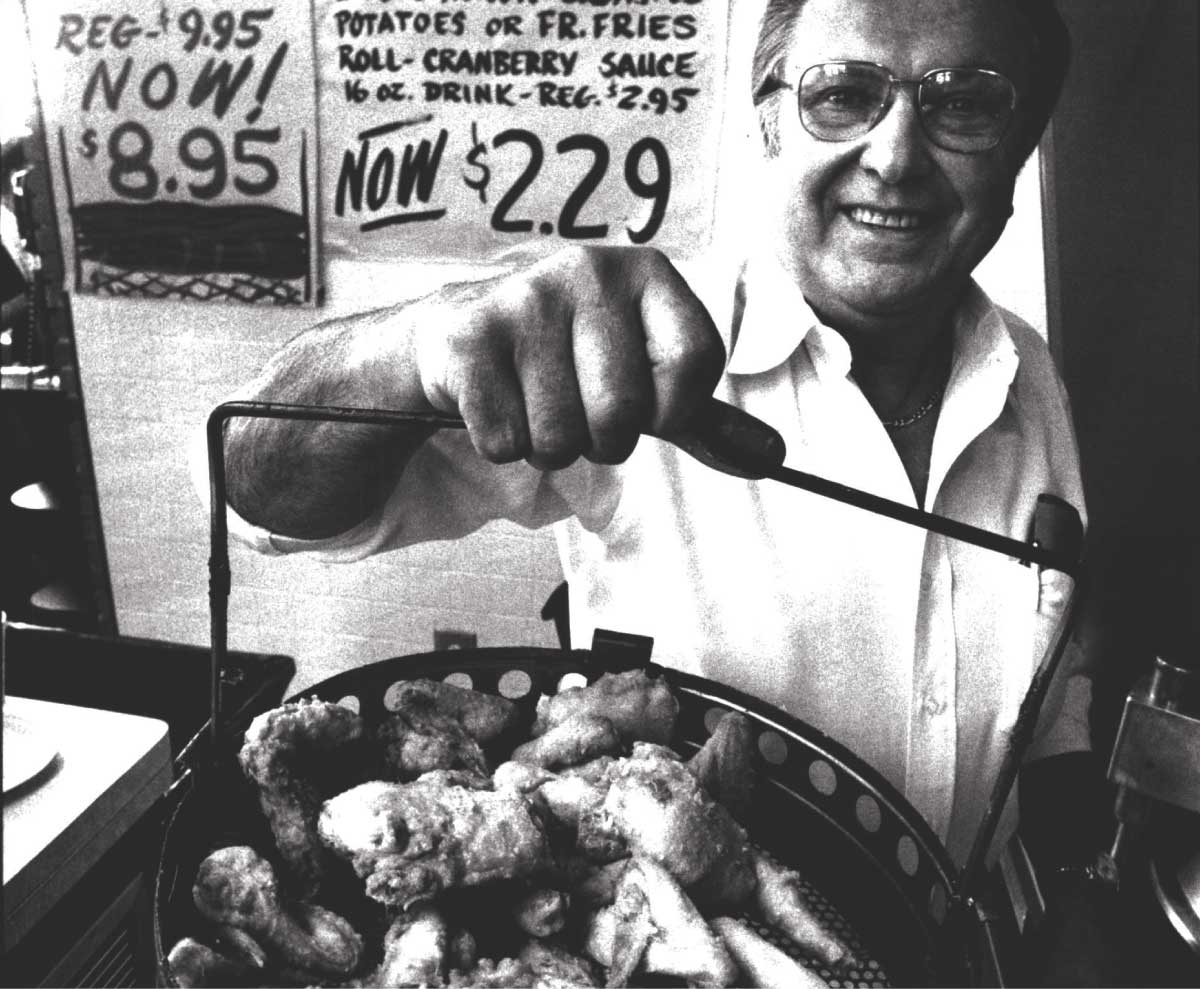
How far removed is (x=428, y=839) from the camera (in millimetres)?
808

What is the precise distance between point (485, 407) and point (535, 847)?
372 millimetres

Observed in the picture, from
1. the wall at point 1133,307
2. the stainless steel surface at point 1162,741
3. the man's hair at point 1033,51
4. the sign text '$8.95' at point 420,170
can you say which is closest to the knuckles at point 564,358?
the stainless steel surface at point 1162,741

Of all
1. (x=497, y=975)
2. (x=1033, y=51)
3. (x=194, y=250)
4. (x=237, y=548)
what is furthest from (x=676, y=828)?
(x=194, y=250)

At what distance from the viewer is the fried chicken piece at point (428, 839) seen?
0.79 m

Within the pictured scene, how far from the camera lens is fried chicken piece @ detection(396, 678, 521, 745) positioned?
1.03 m

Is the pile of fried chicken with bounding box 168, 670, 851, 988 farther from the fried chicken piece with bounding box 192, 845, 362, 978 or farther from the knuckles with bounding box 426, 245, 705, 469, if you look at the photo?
the knuckles with bounding box 426, 245, 705, 469

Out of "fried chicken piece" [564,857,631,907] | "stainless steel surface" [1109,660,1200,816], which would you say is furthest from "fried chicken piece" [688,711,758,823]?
"stainless steel surface" [1109,660,1200,816]

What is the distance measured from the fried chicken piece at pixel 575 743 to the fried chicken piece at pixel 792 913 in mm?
187

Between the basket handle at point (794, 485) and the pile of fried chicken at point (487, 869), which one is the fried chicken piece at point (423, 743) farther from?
the basket handle at point (794, 485)

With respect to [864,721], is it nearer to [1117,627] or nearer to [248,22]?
[1117,627]

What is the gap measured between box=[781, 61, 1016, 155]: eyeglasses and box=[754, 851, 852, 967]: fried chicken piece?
996 mm

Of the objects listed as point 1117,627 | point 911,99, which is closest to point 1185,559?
point 1117,627

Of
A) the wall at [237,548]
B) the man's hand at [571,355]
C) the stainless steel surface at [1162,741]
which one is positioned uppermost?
the man's hand at [571,355]

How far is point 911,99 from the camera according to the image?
52.3 inches
